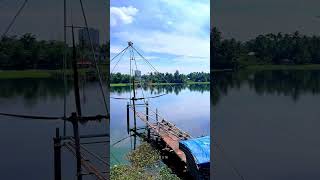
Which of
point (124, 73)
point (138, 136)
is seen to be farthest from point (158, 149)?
point (124, 73)

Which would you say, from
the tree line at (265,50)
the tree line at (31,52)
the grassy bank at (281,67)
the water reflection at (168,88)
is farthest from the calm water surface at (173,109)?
the tree line at (31,52)

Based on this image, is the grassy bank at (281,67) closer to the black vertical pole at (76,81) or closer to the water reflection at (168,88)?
the water reflection at (168,88)

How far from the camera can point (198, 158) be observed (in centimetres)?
434

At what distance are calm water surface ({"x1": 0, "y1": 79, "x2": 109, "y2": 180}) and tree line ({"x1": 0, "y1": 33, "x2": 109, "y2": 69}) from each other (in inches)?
5.5

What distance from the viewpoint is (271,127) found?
158 inches

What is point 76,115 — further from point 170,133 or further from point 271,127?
point 271,127

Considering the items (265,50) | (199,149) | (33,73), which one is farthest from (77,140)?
(265,50)

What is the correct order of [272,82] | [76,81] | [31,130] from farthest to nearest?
1. [272,82]
2. [76,81]
3. [31,130]

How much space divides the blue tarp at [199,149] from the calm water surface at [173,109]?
67 mm

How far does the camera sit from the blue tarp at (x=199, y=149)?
4266 millimetres

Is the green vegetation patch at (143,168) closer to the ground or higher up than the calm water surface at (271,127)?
closer to the ground

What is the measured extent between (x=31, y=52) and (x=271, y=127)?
2.12m

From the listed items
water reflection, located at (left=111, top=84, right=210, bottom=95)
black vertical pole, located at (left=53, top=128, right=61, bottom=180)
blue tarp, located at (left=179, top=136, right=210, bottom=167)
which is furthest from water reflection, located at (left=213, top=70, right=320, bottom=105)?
black vertical pole, located at (left=53, top=128, right=61, bottom=180)

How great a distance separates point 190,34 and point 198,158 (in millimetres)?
1138
